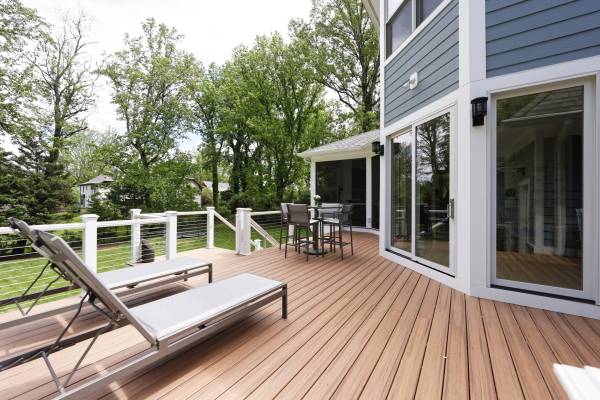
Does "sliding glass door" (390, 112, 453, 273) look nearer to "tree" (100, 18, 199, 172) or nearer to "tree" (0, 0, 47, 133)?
"tree" (100, 18, 199, 172)

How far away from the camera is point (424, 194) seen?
14.1 feet

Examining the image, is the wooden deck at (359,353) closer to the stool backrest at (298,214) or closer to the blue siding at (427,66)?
the stool backrest at (298,214)

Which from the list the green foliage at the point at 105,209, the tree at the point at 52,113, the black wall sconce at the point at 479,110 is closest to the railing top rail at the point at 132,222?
the black wall sconce at the point at 479,110

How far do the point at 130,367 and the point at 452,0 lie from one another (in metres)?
5.16

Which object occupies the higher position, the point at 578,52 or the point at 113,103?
the point at 113,103

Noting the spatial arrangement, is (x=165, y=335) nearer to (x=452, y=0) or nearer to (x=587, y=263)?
(x=587, y=263)

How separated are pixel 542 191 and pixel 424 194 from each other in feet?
4.72

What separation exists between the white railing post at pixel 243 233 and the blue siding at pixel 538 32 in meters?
4.71

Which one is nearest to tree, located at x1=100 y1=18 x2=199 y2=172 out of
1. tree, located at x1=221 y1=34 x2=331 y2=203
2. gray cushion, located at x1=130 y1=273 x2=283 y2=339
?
tree, located at x1=221 y1=34 x2=331 y2=203

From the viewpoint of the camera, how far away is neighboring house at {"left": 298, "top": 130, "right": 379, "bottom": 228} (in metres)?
8.51

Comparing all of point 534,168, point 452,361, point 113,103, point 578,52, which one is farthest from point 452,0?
point 113,103

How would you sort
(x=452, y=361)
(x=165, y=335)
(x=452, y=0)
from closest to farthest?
(x=165, y=335)
(x=452, y=361)
(x=452, y=0)

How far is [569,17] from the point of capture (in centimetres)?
282

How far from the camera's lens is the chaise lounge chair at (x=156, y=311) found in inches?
59.0
